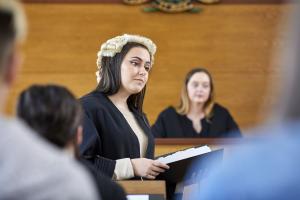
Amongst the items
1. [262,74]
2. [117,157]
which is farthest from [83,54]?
[117,157]

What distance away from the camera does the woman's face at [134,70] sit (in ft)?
11.2

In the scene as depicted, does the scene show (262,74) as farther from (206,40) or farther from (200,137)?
(200,137)

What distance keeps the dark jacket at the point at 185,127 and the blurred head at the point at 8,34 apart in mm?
4359

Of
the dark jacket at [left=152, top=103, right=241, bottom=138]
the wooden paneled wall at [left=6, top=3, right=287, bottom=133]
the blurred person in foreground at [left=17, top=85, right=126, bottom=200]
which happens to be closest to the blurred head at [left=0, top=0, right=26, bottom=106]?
the blurred person in foreground at [left=17, top=85, right=126, bottom=200]

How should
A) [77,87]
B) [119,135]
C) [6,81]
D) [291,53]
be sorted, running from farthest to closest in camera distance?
[77,87], [119,135], [6,81], [291,53]

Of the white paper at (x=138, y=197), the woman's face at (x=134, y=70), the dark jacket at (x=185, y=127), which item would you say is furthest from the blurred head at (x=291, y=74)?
the dark jacket at (x=185, y=127)

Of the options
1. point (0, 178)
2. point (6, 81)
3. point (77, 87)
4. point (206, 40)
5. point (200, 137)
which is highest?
point (206, 40)

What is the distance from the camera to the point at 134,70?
11.2 feet

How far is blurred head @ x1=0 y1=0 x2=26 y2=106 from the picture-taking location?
98 centimetres

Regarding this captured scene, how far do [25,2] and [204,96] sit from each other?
2.40 meters

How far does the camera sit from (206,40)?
7043 mm

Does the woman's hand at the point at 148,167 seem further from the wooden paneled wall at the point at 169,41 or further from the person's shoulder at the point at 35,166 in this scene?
the wooden paneled wall at the point at 169,41

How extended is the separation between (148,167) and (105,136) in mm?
244

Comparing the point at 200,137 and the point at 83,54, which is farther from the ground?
the point at 83,54
